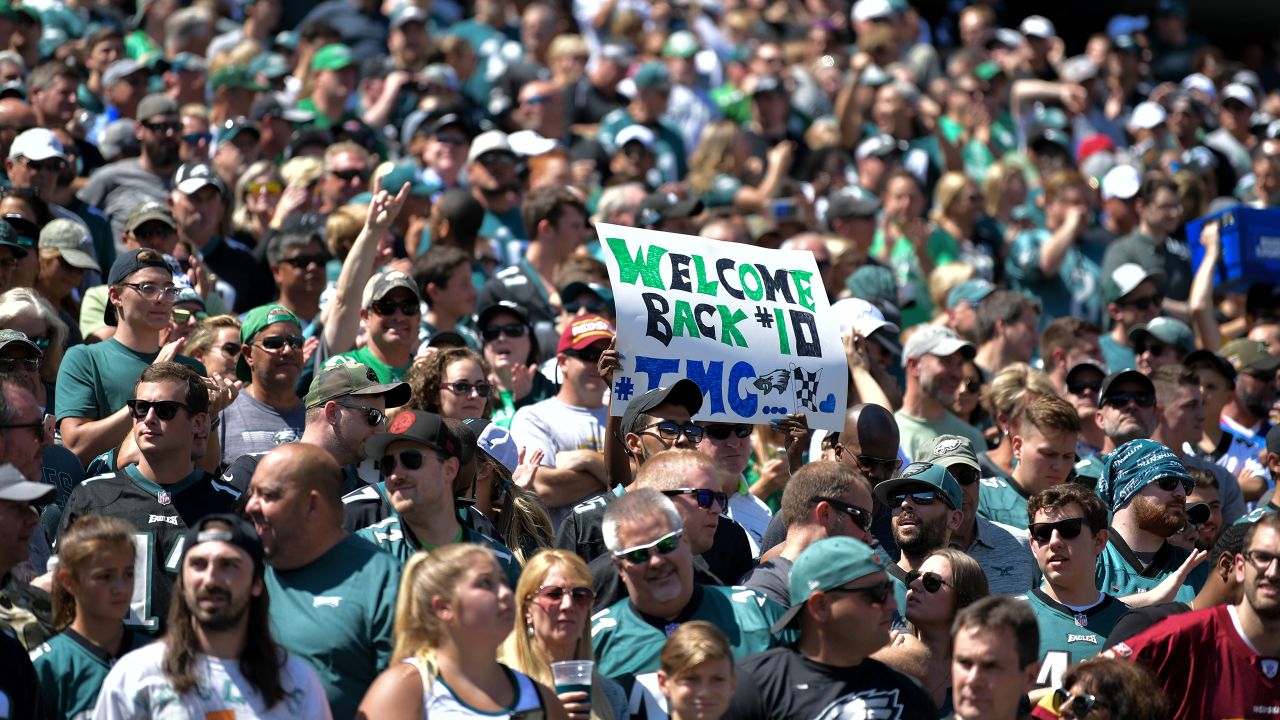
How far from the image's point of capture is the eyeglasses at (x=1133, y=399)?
9594mm

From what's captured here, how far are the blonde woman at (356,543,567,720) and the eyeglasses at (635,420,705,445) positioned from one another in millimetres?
2003

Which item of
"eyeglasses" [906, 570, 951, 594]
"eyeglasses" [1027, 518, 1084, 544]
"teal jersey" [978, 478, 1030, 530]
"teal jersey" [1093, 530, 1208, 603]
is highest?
"eyeglasses" [906, 570, 951, 594]

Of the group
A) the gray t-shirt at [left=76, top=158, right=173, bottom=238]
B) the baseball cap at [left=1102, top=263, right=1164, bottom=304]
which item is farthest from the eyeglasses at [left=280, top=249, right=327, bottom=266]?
the baseball cap at [left=1102, top=263, right=1164, bottom=304]

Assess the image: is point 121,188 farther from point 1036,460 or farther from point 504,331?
point 1036,460

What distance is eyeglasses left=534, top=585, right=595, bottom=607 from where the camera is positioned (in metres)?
6.07

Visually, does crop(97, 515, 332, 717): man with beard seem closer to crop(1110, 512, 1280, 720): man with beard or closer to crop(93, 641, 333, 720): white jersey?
crop(93, 641, 333, 720): white jersey

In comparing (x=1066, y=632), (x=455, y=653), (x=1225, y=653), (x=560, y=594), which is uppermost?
(x=455, y=653)

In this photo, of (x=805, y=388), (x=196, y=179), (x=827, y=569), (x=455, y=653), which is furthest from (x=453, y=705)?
(x=196, y=179)

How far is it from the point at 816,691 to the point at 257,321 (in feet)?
11.7

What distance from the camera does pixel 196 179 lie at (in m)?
10.2

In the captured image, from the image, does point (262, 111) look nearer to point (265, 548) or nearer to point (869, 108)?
point (869, 108)

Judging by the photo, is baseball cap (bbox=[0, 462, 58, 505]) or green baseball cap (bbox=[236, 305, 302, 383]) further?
green baseball cap (bbox=[236, 305, 302, 383])

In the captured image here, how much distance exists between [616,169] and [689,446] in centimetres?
680

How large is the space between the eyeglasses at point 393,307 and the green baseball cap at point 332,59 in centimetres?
506
